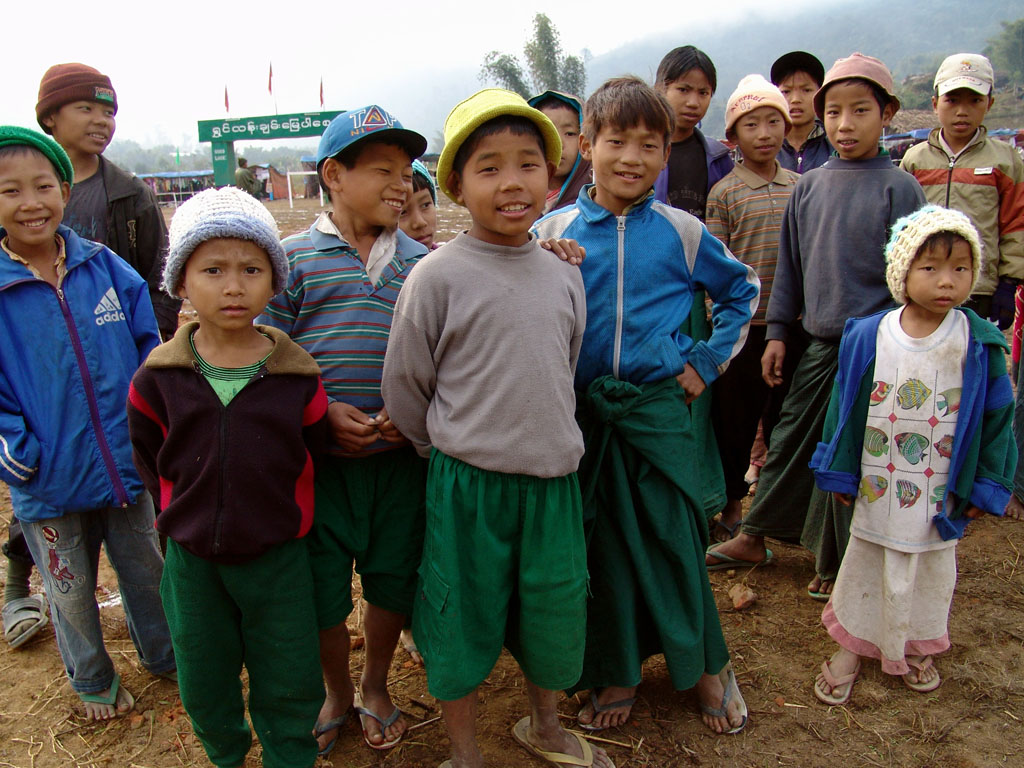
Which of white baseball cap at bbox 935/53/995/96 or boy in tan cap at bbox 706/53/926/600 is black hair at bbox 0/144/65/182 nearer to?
boy in tan cap at bbox 706/53/926/600

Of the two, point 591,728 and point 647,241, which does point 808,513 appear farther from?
point 647,241

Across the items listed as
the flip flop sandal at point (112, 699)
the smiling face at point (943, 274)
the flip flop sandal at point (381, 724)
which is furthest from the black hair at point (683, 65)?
the flip flop sandal at point (112, 699)

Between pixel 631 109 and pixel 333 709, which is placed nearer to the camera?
pixel 631 109

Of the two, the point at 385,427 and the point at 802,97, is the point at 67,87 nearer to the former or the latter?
the point at 385,427

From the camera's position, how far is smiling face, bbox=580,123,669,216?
2.18 metres

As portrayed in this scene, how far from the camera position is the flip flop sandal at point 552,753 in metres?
2.23

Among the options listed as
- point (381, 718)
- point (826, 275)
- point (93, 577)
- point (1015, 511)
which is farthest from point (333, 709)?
point (1015, 511)

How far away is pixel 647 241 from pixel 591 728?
5.33ft

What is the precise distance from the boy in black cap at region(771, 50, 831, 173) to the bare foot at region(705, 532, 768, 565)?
6.84 feet

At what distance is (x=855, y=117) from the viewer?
111 inches

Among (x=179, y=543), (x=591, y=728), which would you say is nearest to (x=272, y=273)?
(x=179, y=543)

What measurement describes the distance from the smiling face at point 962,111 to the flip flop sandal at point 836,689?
112 inches

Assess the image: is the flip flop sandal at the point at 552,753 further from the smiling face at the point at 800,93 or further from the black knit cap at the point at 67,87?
the smiling face at the point at 800,93

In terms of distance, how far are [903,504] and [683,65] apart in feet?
7.53
